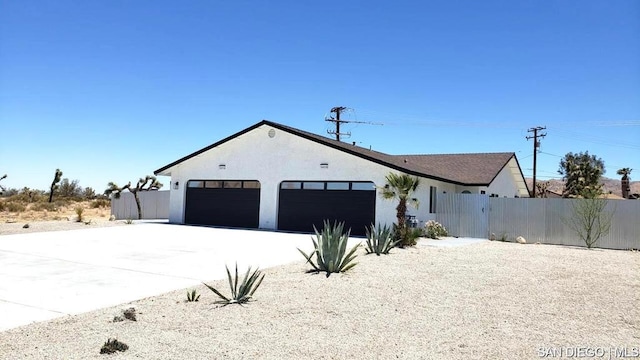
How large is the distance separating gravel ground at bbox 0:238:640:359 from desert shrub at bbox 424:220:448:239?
10.1 meters

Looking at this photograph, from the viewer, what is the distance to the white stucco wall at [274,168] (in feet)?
73.8

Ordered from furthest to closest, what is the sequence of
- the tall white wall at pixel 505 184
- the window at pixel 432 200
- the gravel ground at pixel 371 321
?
the tall white wall at pixel 505 184 < the window at pixel 432 200 < the gravel ground at pixel 371 321

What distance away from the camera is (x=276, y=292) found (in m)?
8.59

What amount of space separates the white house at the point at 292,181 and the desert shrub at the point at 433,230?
40.7 inches

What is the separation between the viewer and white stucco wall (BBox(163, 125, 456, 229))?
2248 cm

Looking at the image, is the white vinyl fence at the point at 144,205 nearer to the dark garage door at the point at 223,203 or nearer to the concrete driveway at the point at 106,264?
the dark garage door at the point at 223,203

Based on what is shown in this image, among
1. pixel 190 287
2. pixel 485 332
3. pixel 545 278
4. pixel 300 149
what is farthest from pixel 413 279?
pixel 300 149

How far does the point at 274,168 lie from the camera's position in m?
24.9

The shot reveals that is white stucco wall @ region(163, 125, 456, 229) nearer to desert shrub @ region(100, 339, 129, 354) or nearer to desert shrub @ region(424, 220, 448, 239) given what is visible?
desert shrub @ region(424, 220, 448, 239)

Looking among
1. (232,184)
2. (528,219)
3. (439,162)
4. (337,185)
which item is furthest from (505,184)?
(232,184)

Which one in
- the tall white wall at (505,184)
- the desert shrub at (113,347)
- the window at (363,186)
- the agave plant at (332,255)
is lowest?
the desert shrub at (113,347)

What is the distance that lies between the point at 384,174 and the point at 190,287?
14.1 meters

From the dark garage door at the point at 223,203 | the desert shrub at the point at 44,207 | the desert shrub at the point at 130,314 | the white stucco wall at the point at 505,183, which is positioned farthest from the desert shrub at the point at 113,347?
the desert shrub at the point at 44,207

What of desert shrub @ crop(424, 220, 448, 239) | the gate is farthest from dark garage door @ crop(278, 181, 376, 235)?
the gate
